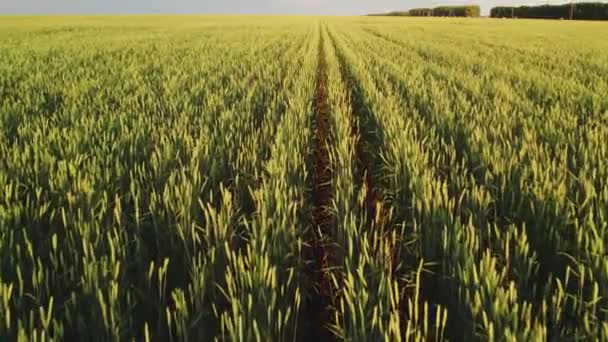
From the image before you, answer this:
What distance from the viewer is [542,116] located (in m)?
4.85

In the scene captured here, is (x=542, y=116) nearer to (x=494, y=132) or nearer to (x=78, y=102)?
(x=494, y=132)

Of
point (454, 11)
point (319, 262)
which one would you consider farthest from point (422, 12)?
point (319, 262)

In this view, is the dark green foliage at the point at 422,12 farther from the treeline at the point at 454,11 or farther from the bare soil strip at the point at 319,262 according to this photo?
the bare soil strip at the point at 319,262

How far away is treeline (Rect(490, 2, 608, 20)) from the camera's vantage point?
59.8m

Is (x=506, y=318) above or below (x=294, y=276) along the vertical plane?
above

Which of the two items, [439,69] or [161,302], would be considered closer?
[161,302]

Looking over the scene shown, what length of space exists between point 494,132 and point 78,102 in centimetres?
406

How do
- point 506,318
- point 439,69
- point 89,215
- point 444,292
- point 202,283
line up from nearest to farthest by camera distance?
point 506,318
point 202,283
point 444,292
point 89,215
point 439,69

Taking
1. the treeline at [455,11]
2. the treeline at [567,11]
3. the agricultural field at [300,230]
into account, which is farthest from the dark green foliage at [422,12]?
the agricultural field at [300,230]

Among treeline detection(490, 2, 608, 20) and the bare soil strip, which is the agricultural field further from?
treeline detection(490, 2, 608, 20)

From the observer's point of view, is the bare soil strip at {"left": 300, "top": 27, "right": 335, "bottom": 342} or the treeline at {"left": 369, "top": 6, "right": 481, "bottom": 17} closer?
the bare soil strip at {"left": 300, "top": 27, "right": 335, "bottom": 342}

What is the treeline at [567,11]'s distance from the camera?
5981 centimetres

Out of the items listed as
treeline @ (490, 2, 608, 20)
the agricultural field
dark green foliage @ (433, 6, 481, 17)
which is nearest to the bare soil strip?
the agricultural field

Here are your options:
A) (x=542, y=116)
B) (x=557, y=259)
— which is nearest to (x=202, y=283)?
(x=557, y=259)
